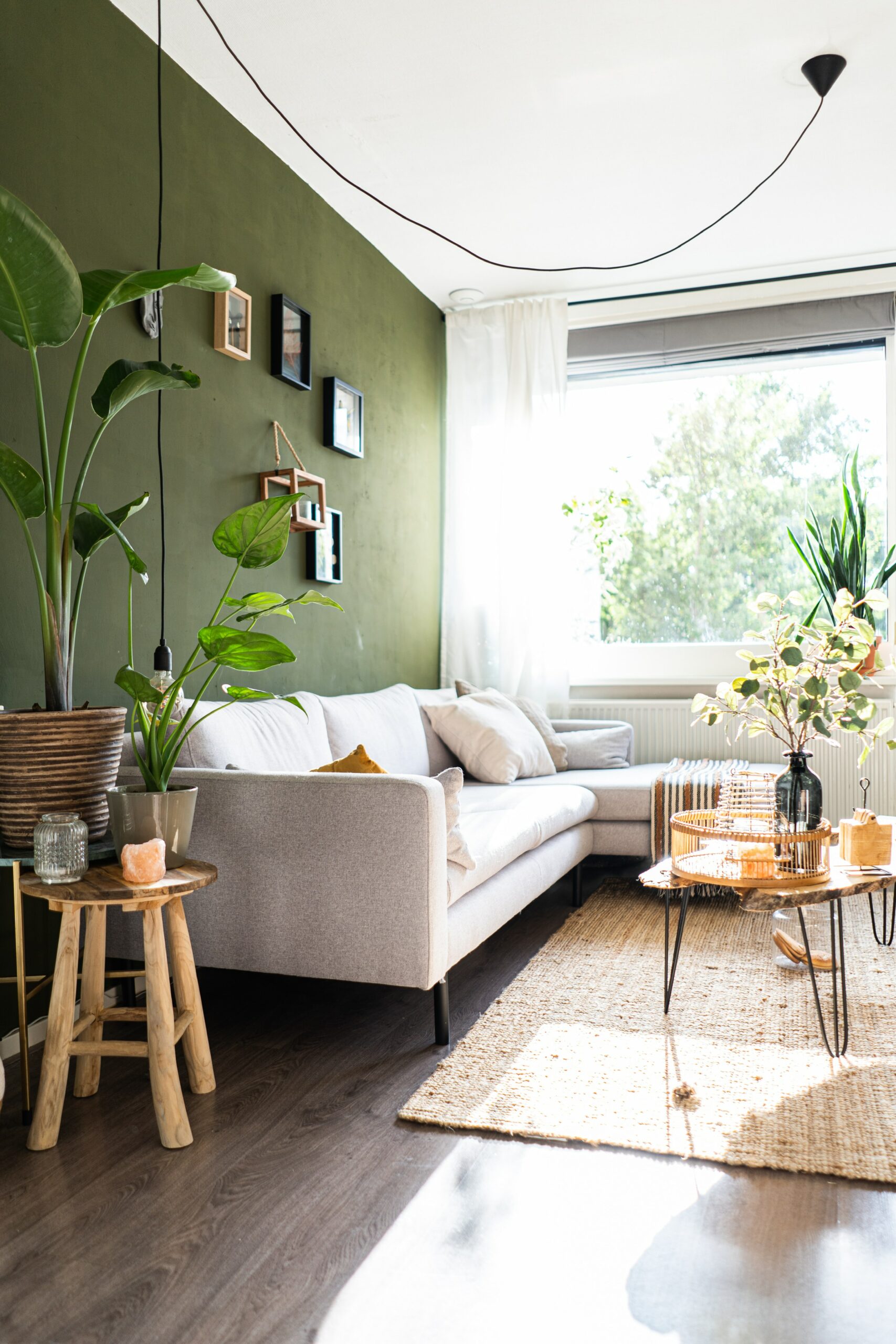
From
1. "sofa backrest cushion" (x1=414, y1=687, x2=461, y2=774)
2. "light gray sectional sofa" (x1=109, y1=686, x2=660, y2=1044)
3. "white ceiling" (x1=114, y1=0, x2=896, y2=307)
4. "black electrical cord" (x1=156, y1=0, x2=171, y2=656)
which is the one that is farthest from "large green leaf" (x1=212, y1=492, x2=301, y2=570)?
"sofa backrest cushion" (x1=414, y1=687, x2=461, y2=774)

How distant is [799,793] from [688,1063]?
2.19 feet

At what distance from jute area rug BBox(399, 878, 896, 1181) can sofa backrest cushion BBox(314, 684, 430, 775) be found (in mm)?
875

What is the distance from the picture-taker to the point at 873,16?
284 cm

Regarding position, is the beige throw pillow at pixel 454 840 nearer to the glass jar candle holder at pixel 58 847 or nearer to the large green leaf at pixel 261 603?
the large green leaf at pixel 261 603

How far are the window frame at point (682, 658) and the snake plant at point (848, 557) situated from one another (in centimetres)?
Answer: 15

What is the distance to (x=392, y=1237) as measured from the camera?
1549mm

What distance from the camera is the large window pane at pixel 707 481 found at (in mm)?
4855

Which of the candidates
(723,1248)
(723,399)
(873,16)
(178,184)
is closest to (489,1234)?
(723,1248)

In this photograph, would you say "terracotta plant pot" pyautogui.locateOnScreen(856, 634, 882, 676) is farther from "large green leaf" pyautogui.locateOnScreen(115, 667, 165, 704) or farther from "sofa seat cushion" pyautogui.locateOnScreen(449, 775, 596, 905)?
"large green leaf" pyautogui.locateOnScreen(115, 667, 165, 704)

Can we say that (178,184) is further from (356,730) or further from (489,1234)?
(489,1234)

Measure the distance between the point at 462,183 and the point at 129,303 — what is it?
161 centimetres

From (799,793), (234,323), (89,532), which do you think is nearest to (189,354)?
(234,323)

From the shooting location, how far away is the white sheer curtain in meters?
4.95

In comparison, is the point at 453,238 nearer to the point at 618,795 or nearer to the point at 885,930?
the point at 618,795
